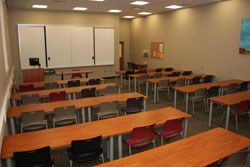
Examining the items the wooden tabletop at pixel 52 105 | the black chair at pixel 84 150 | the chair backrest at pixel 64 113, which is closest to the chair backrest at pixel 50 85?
the wooden tabletop at pixel 52 105

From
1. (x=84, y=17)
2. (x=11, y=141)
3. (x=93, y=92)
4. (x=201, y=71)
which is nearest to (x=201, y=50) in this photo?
(x=201, y=71)

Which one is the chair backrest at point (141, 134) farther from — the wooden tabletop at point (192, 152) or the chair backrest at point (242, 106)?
the chair backrest at point (242, 106)

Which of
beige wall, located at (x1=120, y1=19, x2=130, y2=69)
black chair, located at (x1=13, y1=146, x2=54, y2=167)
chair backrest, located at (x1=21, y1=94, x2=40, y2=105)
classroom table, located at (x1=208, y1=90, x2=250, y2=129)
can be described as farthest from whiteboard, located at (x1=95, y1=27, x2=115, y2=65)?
black chair, located at (x1=13, y1=146, x2=54, y2=167)

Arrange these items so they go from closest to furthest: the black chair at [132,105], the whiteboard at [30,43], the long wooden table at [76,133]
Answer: the long wooden table at [76,133] < the black chair at [132,105] < the whiteboard at [30,43]

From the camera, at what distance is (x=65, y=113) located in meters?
3.99

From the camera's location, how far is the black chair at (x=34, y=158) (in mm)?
2369

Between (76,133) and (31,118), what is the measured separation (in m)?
1.29

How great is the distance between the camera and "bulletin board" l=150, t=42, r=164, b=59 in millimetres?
11062

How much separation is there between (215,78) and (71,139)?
7028 mm

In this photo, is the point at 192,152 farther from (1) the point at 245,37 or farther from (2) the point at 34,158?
(1) the point at 245,37

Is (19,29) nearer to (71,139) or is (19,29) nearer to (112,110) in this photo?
(112,110)

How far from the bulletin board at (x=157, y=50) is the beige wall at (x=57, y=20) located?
2.24m

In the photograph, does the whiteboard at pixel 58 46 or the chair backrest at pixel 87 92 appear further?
the whiteboard at pixel 58 46

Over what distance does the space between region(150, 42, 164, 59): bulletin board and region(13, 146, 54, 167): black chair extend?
9388 millimetres
